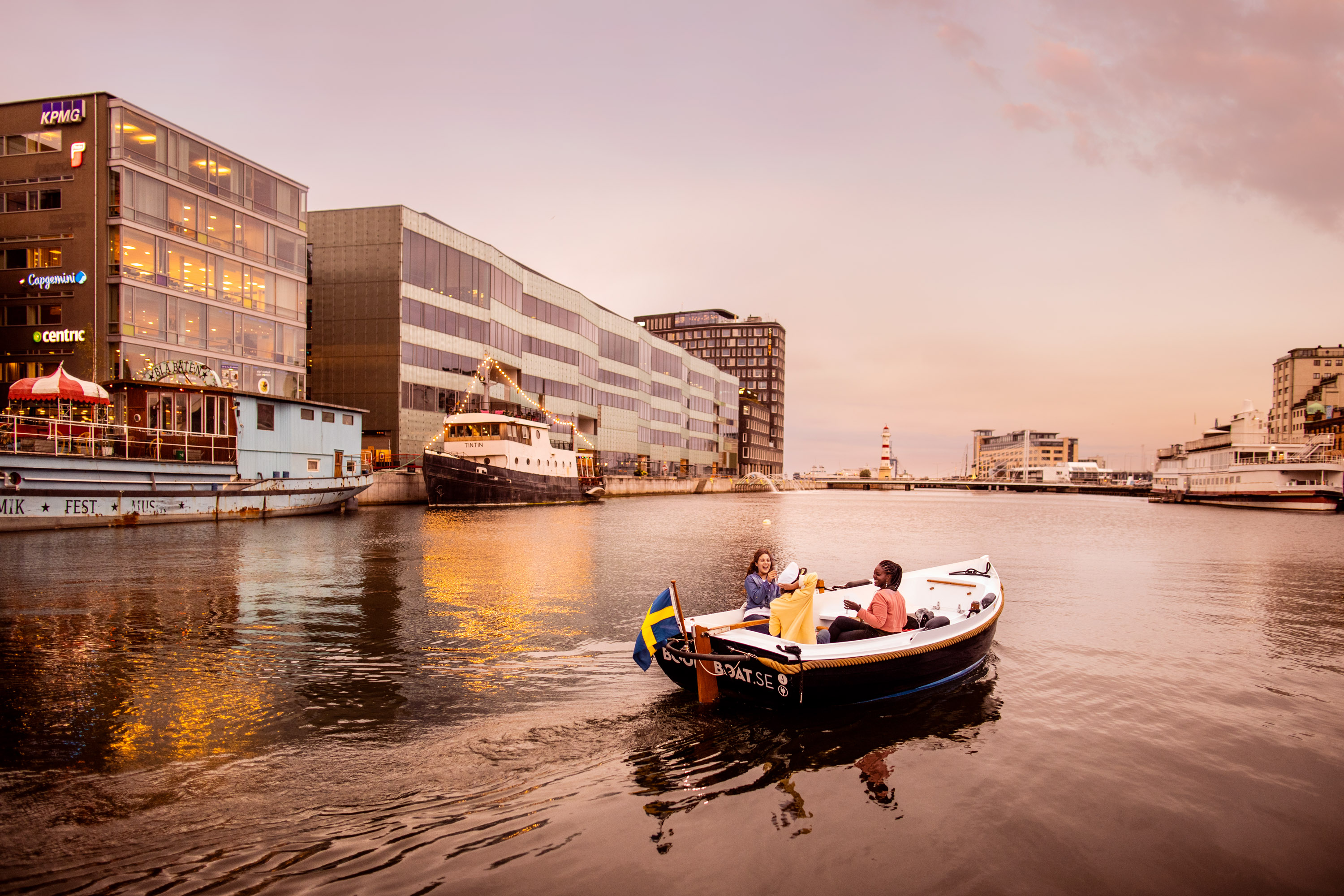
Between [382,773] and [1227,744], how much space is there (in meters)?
10.4

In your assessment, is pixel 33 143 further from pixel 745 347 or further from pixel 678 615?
pixel 745 347

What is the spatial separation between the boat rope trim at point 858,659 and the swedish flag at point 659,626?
1.29m

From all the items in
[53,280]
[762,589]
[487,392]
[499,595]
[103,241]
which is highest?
[103,241]

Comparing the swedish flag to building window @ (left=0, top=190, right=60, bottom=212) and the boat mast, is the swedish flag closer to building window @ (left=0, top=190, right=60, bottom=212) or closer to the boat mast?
the boat mast

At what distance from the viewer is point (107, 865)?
5566 mm

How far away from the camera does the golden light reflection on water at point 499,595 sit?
1176 cm

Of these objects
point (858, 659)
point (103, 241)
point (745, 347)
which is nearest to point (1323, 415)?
point (745, 347)

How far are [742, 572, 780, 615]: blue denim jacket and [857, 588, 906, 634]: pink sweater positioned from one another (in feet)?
4.52

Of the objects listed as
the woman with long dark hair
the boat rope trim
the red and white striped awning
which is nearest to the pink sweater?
the boat rope trim

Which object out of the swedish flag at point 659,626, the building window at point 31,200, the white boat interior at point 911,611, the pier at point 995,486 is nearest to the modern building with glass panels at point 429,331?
the building window at point 31,200

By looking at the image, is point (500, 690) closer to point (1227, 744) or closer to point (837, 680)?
point (837, 680)

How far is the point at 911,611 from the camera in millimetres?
13836

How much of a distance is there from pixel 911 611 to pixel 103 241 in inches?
1912

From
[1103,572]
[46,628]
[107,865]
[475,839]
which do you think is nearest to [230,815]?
[107,865]
